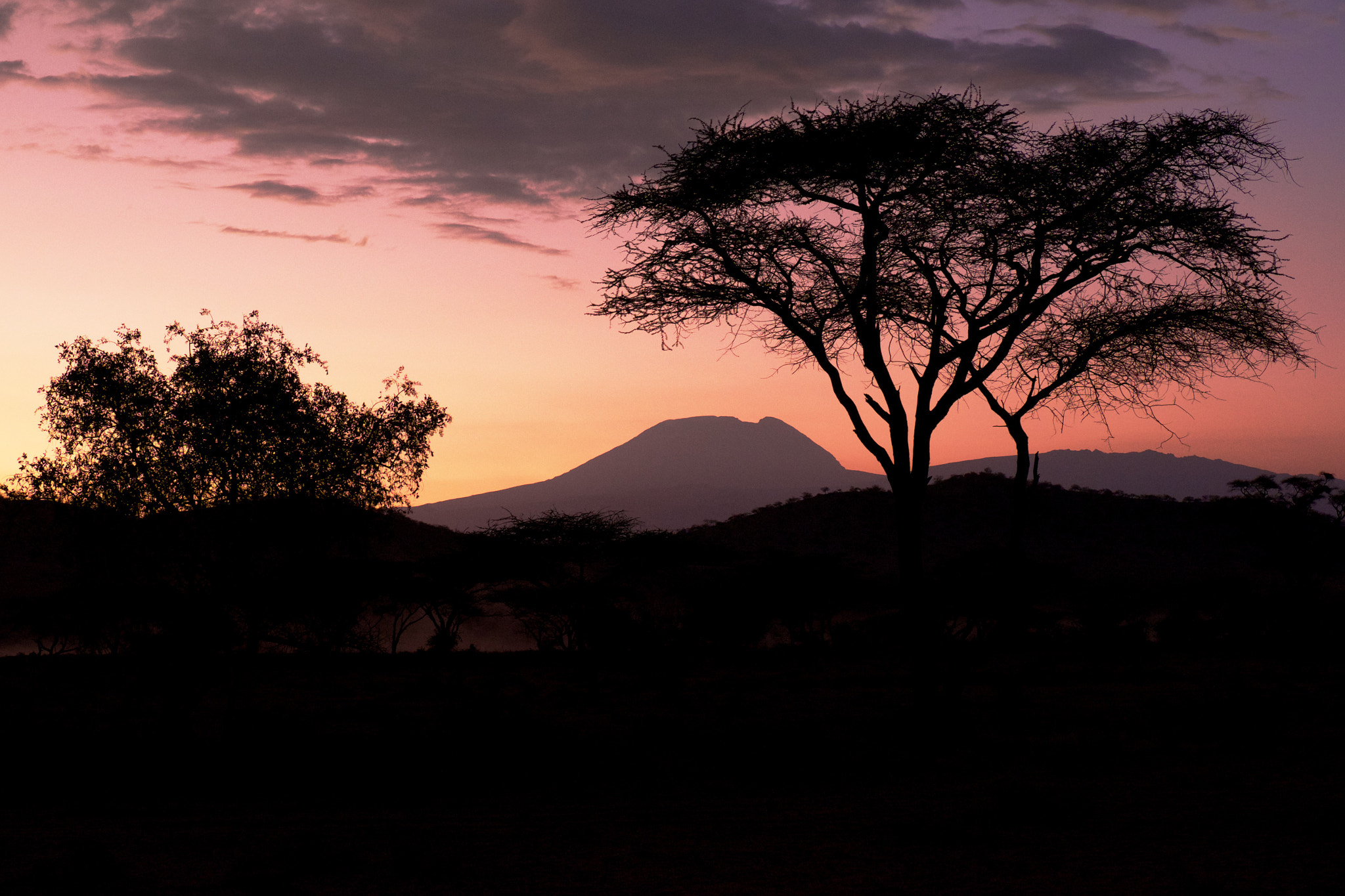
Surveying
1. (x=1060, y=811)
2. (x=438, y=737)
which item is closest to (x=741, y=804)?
(x=1060, y=811)

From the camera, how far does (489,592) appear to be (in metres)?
38.6

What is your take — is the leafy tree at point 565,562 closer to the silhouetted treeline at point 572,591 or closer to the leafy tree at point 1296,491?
→ the silhouetted treeline at point 572,591

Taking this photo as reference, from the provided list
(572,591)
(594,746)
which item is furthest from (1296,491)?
(594,746)

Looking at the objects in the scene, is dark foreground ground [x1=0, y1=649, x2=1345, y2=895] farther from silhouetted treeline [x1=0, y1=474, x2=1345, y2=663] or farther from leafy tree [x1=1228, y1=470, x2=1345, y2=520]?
leafy tree [x1=1228, y1=470, x2=1345, y2=520]

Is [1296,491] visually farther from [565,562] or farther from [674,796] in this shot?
[674,796]

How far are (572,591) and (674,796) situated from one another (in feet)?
79.7

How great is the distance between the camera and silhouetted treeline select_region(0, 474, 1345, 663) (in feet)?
61.8

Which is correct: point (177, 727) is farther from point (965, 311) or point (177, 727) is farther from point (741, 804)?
point (965, 311)

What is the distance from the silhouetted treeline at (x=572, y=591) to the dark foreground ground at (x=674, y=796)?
6.42ft

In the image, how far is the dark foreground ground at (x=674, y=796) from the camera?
26.8 ft

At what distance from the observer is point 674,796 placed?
11008mm

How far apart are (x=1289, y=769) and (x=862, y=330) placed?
310 inches

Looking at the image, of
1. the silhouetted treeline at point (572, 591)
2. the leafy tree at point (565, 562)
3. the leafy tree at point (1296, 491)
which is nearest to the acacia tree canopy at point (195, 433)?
the silhouetted treeline at point (572, 591)

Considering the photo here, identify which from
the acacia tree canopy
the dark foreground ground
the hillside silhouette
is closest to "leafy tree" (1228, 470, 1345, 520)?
the hillside silhouette
